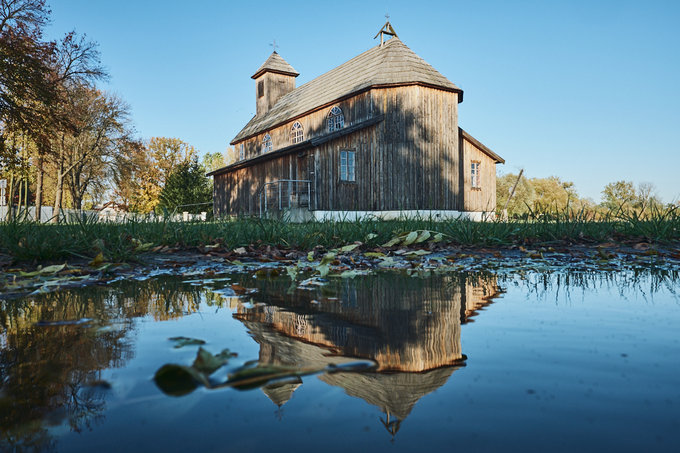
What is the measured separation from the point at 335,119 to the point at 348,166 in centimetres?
418

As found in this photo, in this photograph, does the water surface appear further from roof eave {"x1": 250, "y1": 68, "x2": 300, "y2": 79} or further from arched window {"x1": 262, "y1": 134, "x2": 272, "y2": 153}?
roof eave {"x1": 250, "y1": 68, "x2": 300, "y2": 79}

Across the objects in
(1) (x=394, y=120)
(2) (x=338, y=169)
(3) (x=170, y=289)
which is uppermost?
(1) (x=394, y=120)

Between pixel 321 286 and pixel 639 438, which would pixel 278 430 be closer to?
pixel 639 438

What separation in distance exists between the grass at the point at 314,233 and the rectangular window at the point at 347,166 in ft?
40.6

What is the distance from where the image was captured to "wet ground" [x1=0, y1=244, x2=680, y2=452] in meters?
0.75

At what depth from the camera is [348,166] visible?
61.4ft

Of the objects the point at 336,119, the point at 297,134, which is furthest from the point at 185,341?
the point at 297,134

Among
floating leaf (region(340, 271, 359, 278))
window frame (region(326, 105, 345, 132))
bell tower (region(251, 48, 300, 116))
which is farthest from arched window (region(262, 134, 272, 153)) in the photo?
floating leaf (region(340, 271, 359, 278))

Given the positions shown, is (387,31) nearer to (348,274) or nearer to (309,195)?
(309,195)

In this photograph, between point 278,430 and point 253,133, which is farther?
point 253,133

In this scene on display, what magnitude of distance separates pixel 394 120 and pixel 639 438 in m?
18.8

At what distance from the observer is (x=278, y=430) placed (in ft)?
2.51

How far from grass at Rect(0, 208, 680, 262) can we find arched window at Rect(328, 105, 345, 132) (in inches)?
619

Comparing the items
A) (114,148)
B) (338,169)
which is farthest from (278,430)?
(114,148)
